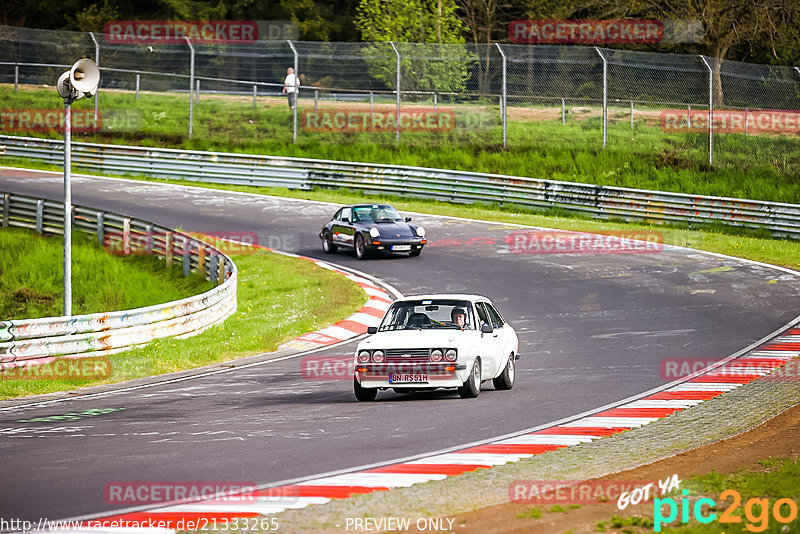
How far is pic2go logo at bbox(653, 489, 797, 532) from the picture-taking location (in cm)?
731

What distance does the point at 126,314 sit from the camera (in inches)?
706

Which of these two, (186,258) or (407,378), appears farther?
(186,258)

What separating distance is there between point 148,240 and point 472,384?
16.1 meters

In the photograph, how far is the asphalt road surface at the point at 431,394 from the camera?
969 centimetres

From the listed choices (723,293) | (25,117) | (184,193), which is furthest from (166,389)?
(25,117)

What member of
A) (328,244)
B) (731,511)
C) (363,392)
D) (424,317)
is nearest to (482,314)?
(424,317)

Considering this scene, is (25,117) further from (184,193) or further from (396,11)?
(396,11)

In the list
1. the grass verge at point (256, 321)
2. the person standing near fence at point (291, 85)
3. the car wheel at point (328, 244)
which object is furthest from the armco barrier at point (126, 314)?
the person standing near fence at point (291, 85)

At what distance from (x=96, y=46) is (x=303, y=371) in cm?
2611

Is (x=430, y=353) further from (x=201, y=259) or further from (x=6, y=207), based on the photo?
(x=6, y=207)

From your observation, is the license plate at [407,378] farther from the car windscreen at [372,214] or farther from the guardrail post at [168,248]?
the guardrail post at [168,248]

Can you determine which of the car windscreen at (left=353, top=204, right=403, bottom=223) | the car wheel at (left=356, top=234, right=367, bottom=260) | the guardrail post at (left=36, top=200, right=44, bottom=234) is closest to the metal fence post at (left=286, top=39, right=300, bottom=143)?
the guardrail post at (left=36, top=200, right=44, bottom=234)

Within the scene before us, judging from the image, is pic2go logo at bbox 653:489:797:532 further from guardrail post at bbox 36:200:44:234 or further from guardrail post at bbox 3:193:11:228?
guardrail post at bbox 3:193:11:228

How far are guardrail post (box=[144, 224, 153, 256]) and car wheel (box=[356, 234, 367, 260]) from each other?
518cm
